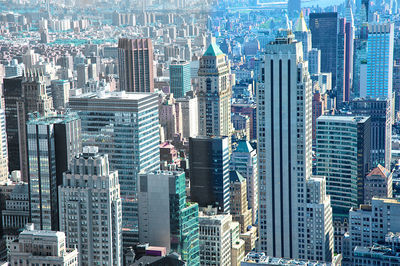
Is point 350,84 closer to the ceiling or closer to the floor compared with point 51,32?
closer to the floor

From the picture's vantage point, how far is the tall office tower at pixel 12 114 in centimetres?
3144

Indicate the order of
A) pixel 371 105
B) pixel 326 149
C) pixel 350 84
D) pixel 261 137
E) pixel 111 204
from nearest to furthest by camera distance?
pixel 111 204, pixel 261 137, pixel 326 149, pixel 371 105, pixel 350 84

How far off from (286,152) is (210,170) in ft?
13.1

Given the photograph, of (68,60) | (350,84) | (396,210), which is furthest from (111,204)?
(350,84)

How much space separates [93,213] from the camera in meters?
19.9

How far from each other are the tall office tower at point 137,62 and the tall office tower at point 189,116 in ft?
7.13

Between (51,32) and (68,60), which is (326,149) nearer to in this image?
(51,32)

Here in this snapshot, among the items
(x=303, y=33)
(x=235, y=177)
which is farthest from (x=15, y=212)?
(x=303, y=33)

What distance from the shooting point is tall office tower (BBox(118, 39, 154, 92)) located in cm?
4169

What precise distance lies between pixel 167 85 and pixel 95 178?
92.0 feet

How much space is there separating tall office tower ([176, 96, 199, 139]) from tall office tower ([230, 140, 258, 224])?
8.51 meters

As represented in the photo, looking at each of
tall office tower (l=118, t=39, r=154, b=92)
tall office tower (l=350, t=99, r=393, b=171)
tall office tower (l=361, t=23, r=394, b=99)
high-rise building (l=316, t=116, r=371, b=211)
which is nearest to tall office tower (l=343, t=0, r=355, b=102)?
tall office tower (l=361, t=23, r=394, b=99)

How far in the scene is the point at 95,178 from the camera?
20.0m

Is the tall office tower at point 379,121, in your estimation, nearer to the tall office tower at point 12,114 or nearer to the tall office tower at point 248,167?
the tall office tower at point 248,167
